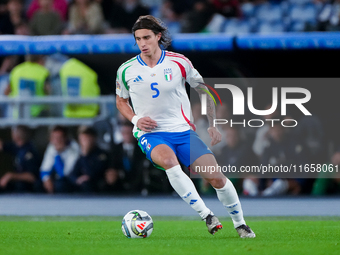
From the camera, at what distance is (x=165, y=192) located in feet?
39.5

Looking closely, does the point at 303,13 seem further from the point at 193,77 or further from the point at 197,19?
the point at 193,77

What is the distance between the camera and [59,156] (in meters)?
11.7

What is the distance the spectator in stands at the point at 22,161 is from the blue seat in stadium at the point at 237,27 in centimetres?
465

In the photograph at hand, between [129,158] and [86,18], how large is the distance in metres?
4.11

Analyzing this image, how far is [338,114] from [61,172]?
5.08 metres

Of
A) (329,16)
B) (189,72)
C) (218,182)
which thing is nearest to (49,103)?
(329,16)

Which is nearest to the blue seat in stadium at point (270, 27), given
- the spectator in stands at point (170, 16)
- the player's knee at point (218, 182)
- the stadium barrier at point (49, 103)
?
the spectator in stands at point (170, 16)

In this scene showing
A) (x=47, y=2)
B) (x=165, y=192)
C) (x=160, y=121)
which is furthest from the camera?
(x=47, y=2)

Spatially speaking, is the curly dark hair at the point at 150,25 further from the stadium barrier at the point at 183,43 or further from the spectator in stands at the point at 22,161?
the spectator in stands at the point at 22,161

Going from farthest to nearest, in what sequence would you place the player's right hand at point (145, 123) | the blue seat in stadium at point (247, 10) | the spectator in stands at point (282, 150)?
Result: the blue seat in stadium at point (247, 10), the spectator in stands at point (282, 150), the player's right hand at point (145, 123)

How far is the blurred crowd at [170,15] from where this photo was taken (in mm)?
13414

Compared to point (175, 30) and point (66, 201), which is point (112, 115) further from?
point (175, 30)

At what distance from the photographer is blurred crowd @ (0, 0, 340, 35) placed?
1341 cm

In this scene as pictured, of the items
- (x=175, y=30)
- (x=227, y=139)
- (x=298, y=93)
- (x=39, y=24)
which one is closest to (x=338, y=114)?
(x=298, y=93)
